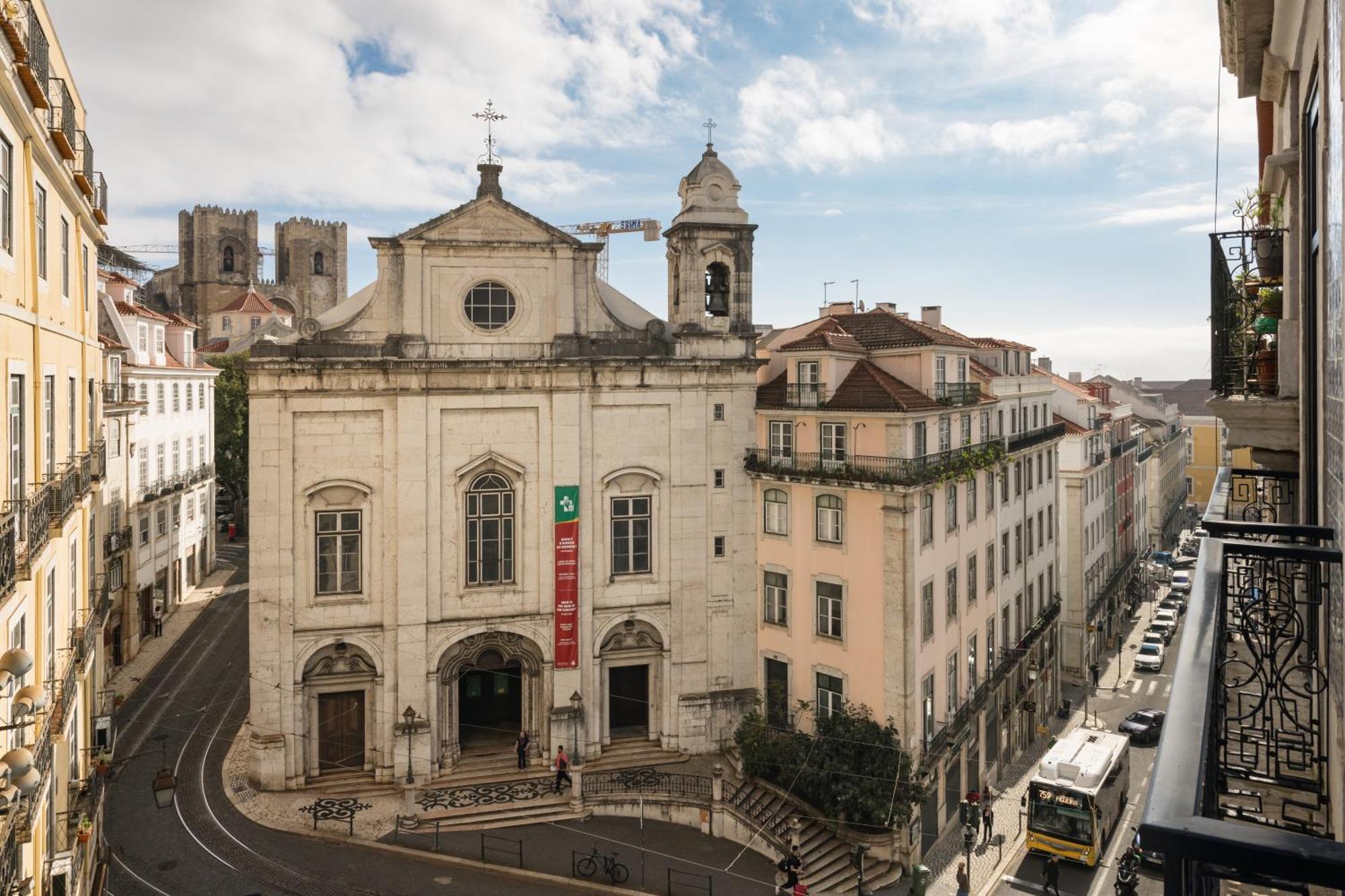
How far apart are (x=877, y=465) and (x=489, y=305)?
1332 cm

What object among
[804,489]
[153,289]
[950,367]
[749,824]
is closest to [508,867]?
[749,824]

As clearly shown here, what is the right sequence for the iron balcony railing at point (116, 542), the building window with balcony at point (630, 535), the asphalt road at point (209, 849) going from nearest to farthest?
the asphalt road at point (209, 849)
the building window with balcony at point (630, 535)
the iron balcony railing at point (116, 542)

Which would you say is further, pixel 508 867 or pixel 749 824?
pixel 749 824

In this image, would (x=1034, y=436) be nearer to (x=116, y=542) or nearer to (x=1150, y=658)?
(x=1150, y=658)

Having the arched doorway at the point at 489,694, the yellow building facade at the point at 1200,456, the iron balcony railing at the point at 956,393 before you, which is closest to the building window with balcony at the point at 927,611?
the iron balcony railing at the point at 956,393

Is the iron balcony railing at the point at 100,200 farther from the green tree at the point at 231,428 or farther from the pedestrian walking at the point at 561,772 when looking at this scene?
the green tree at the point at 231,428

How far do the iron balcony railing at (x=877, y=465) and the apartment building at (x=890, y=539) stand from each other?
0.06m

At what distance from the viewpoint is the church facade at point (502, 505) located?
27641 millimetres

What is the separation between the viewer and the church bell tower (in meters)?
31.1

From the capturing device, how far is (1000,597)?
35.1 metres

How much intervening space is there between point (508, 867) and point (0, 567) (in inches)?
670

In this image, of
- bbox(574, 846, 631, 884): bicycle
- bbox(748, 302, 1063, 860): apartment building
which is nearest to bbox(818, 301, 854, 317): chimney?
bbox(748, 302, 1063, 860): apartment building

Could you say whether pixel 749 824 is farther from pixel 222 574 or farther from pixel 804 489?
pixel 222 574

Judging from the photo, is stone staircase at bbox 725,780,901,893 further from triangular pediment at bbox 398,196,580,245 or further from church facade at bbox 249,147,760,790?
triangular pediment at bbox 398,196,580,245
